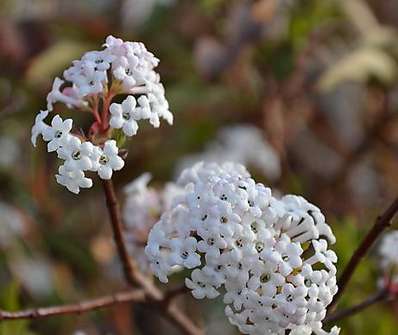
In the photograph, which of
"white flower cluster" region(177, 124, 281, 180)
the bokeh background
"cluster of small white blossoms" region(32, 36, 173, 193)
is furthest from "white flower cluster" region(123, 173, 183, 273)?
"white flower cluster" region(177, 124, 281, 180)

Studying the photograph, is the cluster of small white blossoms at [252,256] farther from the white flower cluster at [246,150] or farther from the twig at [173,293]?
the white flower cluster at [246,150]

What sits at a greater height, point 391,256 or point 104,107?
point 104,107

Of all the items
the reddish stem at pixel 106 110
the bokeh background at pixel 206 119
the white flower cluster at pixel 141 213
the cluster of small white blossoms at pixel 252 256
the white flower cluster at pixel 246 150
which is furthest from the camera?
the white flower cluster at pixel 246 150

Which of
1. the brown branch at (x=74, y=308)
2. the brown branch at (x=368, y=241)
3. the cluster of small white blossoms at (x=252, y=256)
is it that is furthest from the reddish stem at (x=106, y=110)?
the brown branch at (x=368, y=241)

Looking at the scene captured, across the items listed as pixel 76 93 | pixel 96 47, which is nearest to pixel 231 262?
pixel 76 93

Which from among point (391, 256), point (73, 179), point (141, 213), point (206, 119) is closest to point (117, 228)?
point (73, 179)

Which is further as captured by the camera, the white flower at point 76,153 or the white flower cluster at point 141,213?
the white flower cluster at point 141,213

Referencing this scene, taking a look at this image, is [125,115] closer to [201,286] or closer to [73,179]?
[73,179]
